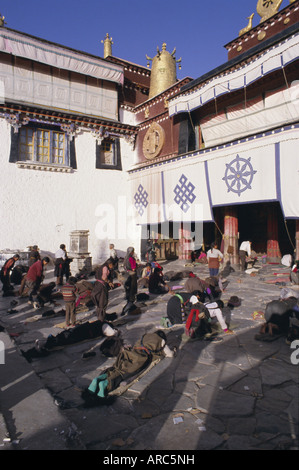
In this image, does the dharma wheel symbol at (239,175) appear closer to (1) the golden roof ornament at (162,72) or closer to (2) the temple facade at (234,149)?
(2) the temple facade at (234,149)

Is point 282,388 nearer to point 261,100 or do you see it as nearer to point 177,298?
point 177,298

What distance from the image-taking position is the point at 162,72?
20.3 m

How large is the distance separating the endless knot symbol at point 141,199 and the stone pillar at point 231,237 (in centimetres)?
541

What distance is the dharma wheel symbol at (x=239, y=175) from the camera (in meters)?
12.3

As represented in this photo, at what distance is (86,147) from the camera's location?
18.4 metres

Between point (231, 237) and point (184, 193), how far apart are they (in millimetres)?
3197

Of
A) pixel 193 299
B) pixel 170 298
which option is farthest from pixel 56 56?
pixel 193 299

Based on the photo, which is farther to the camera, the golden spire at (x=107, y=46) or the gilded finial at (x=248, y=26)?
the golden spire at (x=107, y=46)

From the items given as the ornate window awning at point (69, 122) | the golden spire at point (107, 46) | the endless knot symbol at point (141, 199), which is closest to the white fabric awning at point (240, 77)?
the ornate window awning at point (69, 122)

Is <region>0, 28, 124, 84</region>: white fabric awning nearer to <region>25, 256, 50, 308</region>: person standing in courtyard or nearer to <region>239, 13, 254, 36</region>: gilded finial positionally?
<region>239, 13, 254, 36</region>: gilded finial

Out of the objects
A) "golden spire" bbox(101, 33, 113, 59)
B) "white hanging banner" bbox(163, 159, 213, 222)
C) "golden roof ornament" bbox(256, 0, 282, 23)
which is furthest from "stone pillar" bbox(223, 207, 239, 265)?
"golden spire" bbox(101, 33, 113, 59)

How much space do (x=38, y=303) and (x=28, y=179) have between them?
367 inches

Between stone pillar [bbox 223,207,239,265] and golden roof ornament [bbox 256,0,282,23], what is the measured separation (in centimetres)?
935

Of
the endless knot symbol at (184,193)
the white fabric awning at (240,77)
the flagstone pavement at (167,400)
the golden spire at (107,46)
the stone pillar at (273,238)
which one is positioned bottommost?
the flagstone pavement at (167,400)
